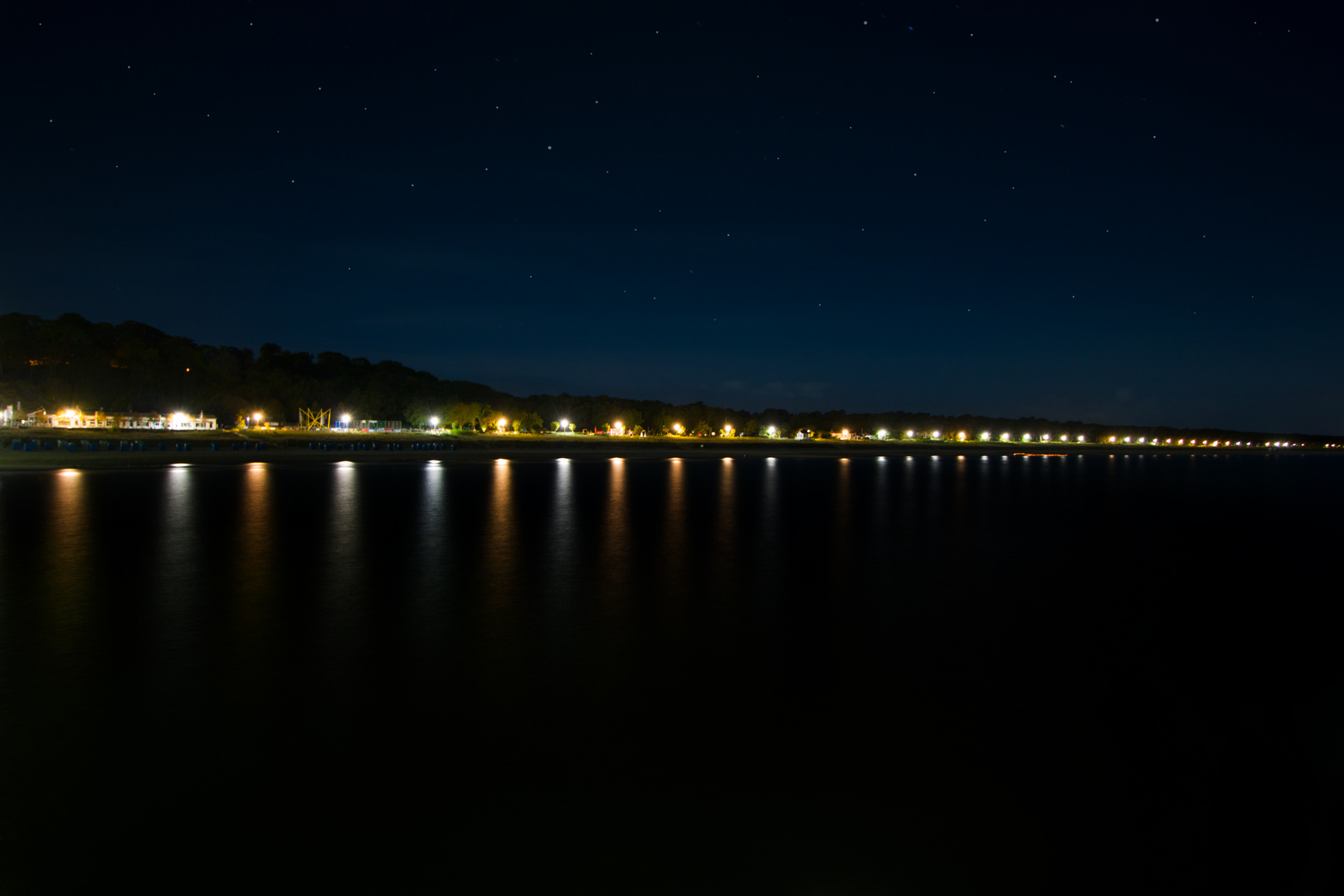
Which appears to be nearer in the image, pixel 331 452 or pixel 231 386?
pixel 331 452

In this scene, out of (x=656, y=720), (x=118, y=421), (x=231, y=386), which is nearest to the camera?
(x=656, y=720)

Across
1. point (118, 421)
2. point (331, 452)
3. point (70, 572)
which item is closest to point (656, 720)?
point (70, 572)

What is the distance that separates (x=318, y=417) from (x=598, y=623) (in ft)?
353

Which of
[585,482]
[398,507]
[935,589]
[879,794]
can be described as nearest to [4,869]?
[879,794]

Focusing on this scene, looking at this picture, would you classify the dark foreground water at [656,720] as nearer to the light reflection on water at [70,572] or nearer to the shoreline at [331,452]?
the light reflection on water at [70,572]

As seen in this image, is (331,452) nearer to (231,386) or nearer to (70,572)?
(70,572)

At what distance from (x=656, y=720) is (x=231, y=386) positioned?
111336 millimetres

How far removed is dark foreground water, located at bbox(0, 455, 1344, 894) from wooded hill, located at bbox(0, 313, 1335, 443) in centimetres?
8737

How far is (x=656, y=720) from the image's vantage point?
19.4 feet

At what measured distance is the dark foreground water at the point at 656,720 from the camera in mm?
4055

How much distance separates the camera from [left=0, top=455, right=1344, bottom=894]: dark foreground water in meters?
4.05

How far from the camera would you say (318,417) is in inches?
4087

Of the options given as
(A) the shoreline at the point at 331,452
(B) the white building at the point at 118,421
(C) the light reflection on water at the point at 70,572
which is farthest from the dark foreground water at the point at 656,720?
(B) the white building at the point at 118,421

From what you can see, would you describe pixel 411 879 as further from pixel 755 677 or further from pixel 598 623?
pixel 598 623
